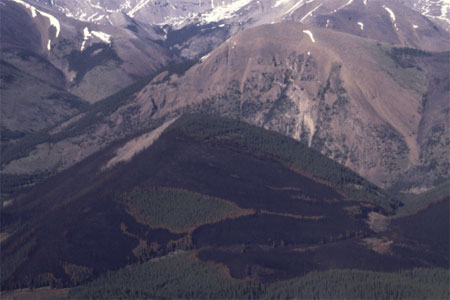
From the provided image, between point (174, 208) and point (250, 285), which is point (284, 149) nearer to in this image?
point (174, 208)

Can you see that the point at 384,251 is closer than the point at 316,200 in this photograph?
Yes

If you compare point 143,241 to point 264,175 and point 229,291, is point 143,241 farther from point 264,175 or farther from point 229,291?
point 264,175

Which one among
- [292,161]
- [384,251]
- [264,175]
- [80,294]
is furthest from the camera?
[292,161]

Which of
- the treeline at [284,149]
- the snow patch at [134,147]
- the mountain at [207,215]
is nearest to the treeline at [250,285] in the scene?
the mountain at [207,215]

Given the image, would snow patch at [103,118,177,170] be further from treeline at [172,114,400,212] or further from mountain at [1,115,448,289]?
treeline at [172,114,400,212]

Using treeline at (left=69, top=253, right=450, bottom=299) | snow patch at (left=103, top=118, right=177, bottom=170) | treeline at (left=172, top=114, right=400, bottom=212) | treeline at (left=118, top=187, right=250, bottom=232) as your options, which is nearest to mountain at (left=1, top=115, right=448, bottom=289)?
treeline at (left=118, top=187, right=250, bottom=232)

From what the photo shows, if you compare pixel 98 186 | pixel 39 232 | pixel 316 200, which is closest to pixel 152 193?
pixel 98 186
